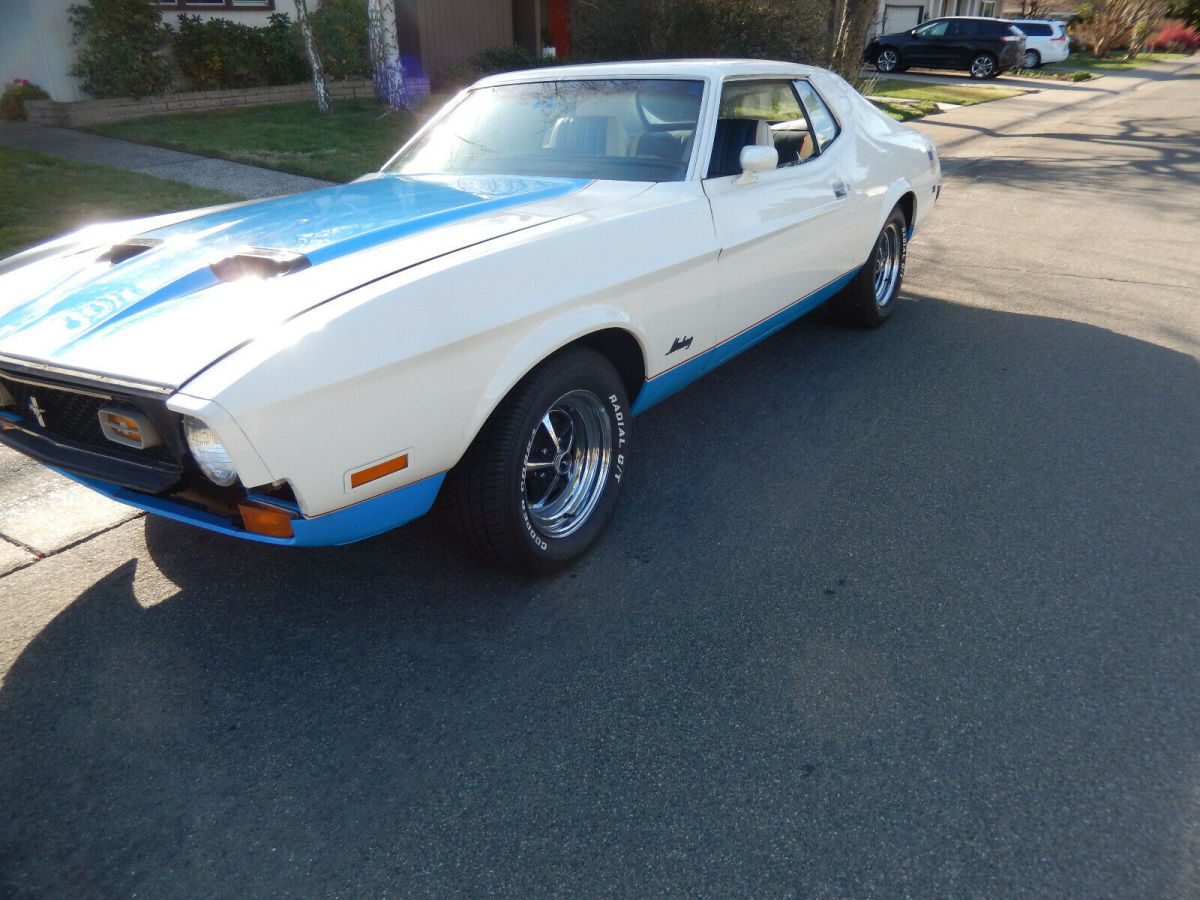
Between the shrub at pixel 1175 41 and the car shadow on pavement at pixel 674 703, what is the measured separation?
163ft

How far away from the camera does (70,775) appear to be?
2.29 meters

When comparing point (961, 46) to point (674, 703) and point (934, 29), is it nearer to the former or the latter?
point (934, 29)

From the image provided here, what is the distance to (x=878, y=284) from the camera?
5.53 m

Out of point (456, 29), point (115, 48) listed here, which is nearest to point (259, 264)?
point (115, 48)

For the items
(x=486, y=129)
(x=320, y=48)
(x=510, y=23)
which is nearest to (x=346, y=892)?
(x=486, y=129)

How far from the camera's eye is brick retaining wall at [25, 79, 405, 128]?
1220 cm

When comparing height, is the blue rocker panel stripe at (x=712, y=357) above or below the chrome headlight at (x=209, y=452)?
below

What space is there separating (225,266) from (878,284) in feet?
13.0

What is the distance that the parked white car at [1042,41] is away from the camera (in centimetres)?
2836

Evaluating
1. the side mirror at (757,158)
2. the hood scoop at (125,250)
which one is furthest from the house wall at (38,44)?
the side mirror at (757,158)

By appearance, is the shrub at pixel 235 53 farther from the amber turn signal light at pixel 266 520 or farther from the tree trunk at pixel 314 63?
the amber turn signal light at pixel 266 520

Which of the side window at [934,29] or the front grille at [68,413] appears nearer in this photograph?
the front grille at [68,413]

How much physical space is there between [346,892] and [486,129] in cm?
322

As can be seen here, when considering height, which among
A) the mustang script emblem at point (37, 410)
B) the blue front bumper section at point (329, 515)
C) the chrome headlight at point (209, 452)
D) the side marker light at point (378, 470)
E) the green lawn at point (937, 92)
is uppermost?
the chrome headlight at point (209, 452)
